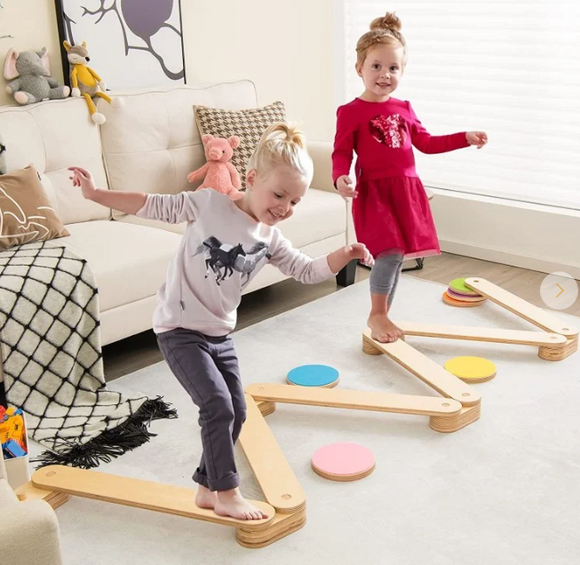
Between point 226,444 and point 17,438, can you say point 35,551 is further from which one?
point 17,438

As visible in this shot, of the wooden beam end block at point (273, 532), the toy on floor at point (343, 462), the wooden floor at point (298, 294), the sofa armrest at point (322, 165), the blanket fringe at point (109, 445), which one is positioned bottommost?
the wooden floor at point (298, 294)

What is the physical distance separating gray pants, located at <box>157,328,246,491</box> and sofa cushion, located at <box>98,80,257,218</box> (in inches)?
60.9

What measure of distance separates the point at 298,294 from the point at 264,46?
1.40 meters

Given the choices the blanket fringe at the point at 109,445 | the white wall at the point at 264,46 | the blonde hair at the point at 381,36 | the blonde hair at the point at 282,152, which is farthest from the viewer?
the white wall at the point at 264,46

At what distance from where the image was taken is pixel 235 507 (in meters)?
1.75

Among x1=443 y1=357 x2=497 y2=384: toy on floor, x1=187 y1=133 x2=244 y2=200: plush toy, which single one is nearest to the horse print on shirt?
x1=443 y1=357 x2=497 y2=384: toy on floor

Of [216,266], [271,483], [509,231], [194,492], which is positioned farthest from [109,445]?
[509,231]

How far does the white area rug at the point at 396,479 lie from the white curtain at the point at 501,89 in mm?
1222

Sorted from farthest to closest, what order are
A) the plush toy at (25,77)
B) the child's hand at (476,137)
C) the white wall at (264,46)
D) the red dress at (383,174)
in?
the white wall at (264,46), the plush toy at (25,77), the child's hand at (476,137), the red dress at (383,174)

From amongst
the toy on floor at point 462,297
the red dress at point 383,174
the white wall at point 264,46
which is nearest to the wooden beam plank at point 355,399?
the red dress at point 383,174

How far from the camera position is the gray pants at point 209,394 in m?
1.67

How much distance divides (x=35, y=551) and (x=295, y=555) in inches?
28.9

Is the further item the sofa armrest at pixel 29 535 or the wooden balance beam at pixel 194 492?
the wooden balance beam at pixel 194 492

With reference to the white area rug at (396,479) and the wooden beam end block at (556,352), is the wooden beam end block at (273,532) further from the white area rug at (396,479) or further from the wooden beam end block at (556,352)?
the wooden beam end block at (556,352)
